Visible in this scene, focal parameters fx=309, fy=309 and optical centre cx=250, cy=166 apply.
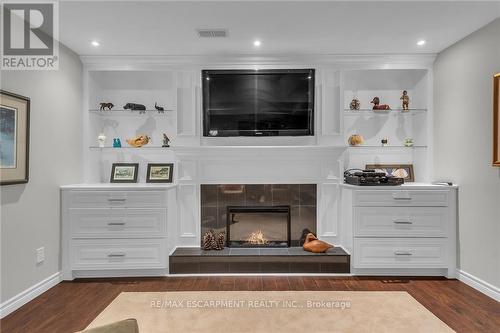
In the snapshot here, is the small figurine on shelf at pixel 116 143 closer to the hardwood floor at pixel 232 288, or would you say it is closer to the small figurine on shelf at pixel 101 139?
the small figurine on shelf at pixel 101 139

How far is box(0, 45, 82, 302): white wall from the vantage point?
2.55m

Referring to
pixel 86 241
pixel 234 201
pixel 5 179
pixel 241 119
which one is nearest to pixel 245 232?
pixel 234 201

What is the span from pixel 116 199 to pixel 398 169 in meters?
3.36

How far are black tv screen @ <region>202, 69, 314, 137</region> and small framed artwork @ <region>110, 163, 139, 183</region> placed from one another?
104 cm

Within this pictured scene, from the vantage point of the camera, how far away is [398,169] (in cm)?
389

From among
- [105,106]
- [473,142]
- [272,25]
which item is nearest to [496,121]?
[473,142]

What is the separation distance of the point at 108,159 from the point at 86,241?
1.12 meters

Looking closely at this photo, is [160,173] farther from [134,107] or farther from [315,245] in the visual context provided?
[315,245]

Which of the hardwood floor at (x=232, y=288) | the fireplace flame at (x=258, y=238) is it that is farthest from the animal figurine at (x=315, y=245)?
the fireplace flame at (x=258, y=238)

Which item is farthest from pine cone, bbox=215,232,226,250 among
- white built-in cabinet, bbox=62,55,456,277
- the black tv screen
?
the black tv screen

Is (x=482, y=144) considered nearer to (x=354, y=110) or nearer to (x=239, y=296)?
(x=354, y=110)

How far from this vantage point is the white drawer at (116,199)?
3262mm

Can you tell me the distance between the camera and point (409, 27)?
290 cm

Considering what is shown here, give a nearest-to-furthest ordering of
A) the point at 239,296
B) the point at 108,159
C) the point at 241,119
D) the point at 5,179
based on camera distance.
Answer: the point at 5,179, the point at 239,296, the point at 241,119, the point at 108,159
